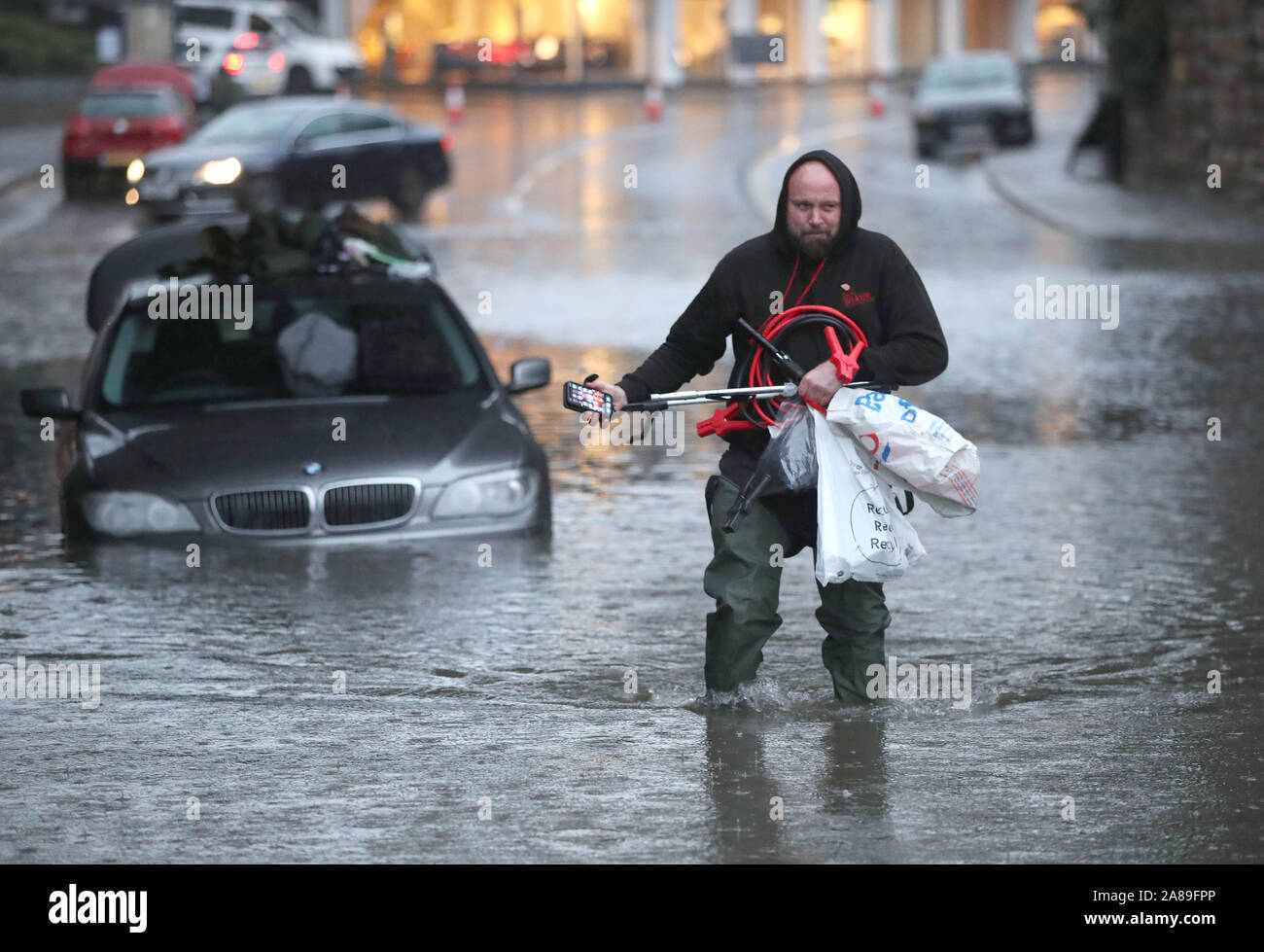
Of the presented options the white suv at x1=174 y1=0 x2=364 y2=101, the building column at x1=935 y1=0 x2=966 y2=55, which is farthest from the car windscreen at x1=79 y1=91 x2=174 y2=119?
the building column at x1=935 y1=0 x2=966 y2=55

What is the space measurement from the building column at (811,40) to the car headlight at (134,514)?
60467mm

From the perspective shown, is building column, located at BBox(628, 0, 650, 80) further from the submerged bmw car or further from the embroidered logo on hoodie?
the embroidered logo on hoodie

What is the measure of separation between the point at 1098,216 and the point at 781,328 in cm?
2189

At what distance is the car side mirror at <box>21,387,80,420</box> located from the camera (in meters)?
9.40

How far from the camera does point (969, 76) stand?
1591 inches

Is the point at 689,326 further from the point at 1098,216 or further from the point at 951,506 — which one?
the point at 1098,216

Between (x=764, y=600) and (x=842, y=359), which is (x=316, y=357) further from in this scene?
(x=842, y=359)

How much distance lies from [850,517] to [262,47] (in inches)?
1688

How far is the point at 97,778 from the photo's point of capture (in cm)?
654

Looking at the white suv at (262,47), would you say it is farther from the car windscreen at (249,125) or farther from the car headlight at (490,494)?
the car headlight at (490,494)

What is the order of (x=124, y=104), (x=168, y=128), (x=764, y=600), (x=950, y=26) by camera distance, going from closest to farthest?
(x=764, y=600), (x=168, y=128), (x=124, y=104), (x=950, y=26)

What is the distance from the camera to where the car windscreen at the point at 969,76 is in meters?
40.0

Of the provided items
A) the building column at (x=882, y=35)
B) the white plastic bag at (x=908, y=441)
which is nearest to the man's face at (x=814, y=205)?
the white plastic bag at (x=908, y=441)

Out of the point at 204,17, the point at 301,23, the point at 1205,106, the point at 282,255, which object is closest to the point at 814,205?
the point at 282,255
